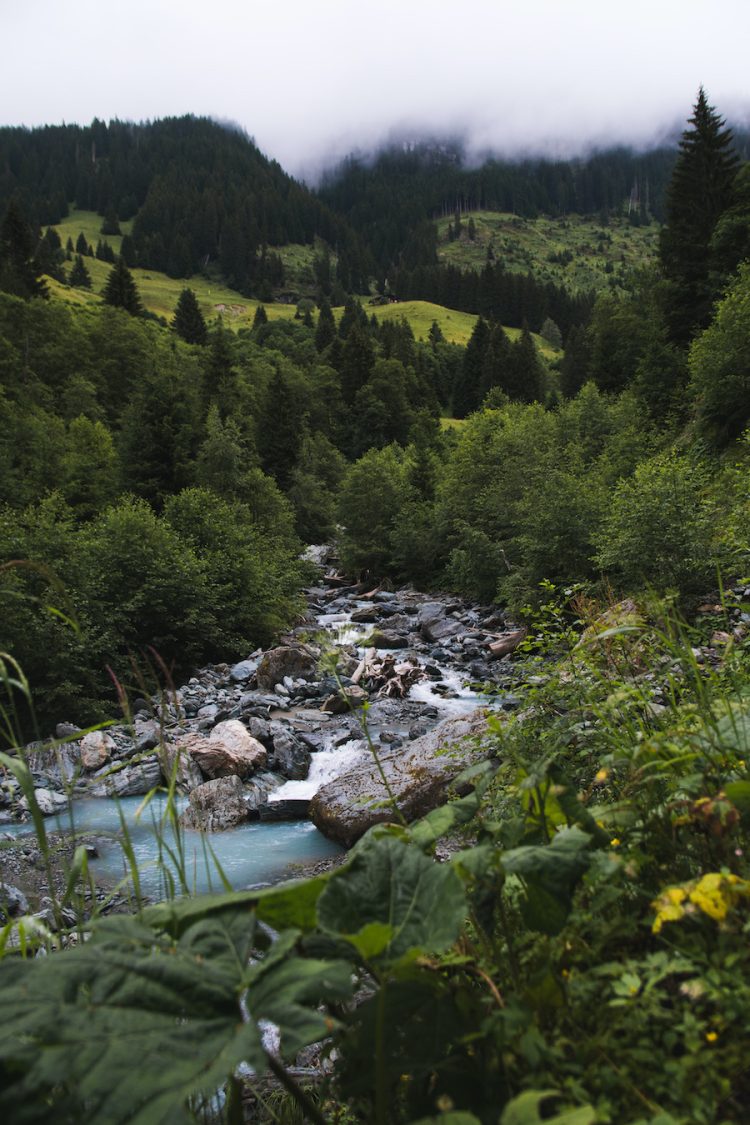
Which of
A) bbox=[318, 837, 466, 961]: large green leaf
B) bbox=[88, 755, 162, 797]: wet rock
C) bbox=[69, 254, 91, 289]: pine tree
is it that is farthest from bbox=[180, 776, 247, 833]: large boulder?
bbox=[69, 254, 91, 289]: pine tree

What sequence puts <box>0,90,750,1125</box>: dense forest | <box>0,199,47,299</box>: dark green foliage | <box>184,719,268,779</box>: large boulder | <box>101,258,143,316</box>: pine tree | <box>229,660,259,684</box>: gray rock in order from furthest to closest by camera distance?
<box>101,258,143,316</box>: pine tree
<box>0,199,47,299</box>: dark green foliage
<box>229,660,259,684</box>: gray rock
<box>184,719,268,779</box>: large boulder
<box>0,90,750,1125</box>: dense forest

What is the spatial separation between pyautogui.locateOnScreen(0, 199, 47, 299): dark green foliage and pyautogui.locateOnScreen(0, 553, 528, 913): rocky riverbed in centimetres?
5627

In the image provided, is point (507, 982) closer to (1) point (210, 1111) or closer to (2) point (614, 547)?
(1) point (210, 1111)

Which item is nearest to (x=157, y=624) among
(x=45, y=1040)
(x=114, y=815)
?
(x=114, y=815)

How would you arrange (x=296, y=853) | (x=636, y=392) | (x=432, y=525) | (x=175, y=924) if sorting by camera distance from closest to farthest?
(x=175, y=924) → (x=296, y=853) → (x=432, y=525) → (x=636, y=392)

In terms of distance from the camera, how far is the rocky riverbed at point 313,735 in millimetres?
7582

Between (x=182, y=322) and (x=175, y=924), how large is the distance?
9625 centimetres

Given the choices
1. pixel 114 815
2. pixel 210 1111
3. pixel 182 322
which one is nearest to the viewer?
pixel 210 1111

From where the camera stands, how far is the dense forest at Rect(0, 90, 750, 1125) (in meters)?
1.26

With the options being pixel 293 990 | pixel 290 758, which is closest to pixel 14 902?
pixel 290 758

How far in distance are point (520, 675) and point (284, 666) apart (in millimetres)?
11674

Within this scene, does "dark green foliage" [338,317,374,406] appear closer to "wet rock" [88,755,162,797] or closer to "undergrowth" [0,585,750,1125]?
"wet rock" [88,755,162,797]

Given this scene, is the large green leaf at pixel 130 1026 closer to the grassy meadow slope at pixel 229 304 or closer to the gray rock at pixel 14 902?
the gray rock at pixel 14 902

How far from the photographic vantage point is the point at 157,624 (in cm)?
1870
